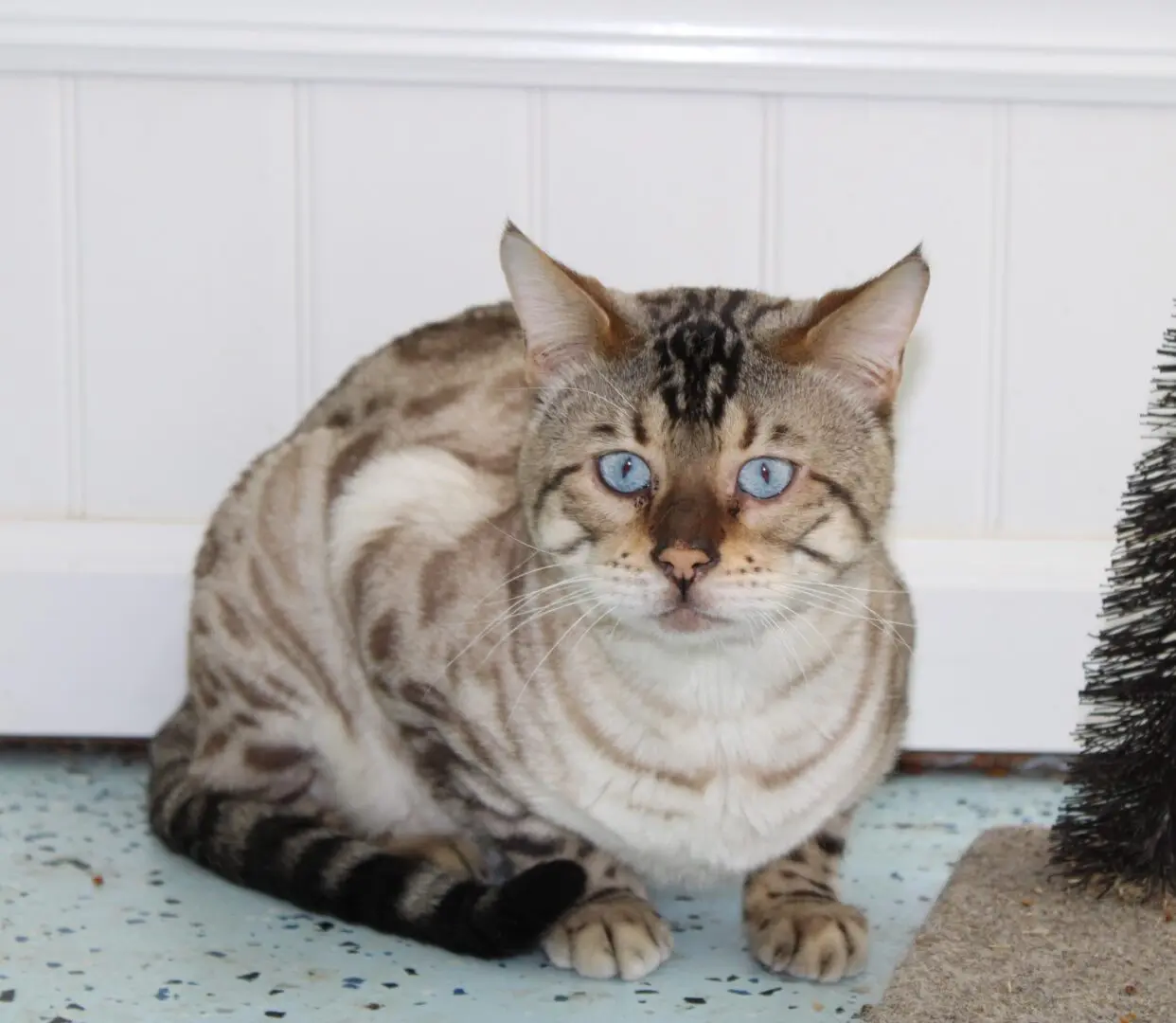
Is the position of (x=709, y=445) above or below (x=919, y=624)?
above

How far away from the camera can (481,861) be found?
1.84 metres

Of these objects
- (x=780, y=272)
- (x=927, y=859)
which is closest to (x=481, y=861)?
(x=927, y=859)

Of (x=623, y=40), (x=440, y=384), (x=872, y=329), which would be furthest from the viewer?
(x=623, y=40)

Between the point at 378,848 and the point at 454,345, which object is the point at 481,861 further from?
the point at 454,345

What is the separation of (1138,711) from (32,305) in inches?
65.6

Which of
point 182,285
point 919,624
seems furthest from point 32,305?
point 919,624

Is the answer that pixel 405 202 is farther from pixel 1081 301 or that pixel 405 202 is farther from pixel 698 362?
pixel 1081 301

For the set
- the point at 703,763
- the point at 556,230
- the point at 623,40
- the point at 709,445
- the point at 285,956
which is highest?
the point at 623,40

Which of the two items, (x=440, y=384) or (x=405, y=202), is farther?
(x=405, y=202)

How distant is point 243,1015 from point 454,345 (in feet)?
2.91

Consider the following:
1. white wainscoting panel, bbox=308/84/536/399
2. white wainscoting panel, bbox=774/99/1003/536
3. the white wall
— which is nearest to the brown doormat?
the white wall

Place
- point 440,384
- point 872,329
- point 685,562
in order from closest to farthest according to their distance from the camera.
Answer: point 685,562 → point 872,329 → point 440,384

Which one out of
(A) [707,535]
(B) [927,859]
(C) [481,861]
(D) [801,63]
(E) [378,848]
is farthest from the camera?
(D) [801,63]

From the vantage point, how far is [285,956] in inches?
63.2
